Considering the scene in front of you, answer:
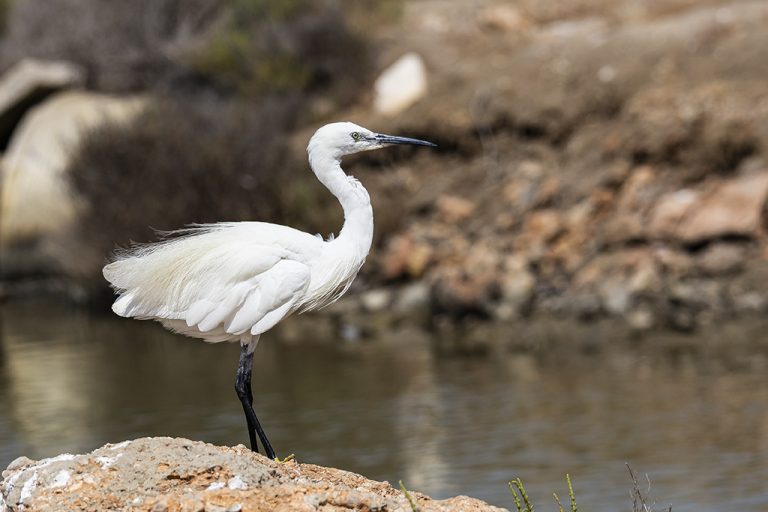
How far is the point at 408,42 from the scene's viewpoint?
69.1 ft

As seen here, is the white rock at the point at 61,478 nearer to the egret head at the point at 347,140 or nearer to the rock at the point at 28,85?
the egret head at the point at 347,140

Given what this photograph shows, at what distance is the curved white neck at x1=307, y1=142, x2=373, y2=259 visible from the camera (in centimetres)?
620

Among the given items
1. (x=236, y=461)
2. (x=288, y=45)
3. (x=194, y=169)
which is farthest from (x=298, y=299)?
(x=288, y=45)

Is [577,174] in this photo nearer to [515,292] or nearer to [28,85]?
[515,292]

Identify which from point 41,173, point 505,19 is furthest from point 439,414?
point 41,173

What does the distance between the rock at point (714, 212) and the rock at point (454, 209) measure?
2.87 metres

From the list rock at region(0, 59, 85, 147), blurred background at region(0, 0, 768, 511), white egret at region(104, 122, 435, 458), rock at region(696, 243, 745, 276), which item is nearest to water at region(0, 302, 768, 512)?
blurred background at region(0, 0, 768, 511)

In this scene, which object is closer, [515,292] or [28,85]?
[515,292]

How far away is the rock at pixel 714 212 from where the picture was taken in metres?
13.5

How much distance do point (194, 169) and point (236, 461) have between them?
519 inches

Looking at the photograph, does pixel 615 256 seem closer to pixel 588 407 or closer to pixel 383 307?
pixel 383 307

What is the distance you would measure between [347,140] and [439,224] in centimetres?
1024

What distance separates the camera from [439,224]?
1655cm

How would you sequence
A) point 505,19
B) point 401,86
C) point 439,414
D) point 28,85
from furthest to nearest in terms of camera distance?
point 28,85 < point 505,19 < point 401,86 < point 439,414
